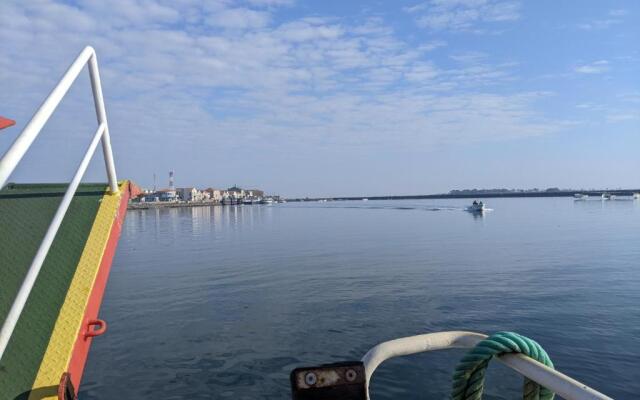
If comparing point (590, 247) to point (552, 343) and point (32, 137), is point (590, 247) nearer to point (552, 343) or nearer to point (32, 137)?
point (552, 343)

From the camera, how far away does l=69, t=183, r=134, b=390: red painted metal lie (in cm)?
343

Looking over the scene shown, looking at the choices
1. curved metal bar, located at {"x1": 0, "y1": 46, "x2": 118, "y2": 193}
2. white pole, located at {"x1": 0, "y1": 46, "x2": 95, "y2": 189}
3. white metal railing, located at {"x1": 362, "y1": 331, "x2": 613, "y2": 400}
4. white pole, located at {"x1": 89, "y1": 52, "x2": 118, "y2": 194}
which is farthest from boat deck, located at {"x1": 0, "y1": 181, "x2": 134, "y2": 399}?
white metal railing, located at {"x1": 362, "y1": 331, "x2": 613, "y2": 400}

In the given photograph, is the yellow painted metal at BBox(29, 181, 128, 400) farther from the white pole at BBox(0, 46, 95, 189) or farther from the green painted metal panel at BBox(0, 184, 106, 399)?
the white pole at BBox(0, 46, 95, 189)

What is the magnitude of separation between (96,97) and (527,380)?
441 cm

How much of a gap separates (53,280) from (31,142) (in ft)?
6.72

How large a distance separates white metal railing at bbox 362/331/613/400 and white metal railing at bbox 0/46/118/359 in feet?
5.97

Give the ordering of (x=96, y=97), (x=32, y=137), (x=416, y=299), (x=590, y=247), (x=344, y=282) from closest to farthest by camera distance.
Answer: (x=32, y=137)
(x=96, y=97)
(x=416, y=299)
(x=344, y=282)
(x=590, y=247)

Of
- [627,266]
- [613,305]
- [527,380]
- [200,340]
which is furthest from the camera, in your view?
[627,266]

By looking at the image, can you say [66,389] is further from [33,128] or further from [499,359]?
[499,359]

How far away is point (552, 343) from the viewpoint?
11305 mm

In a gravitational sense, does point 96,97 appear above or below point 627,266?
above

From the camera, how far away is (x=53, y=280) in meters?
4.01

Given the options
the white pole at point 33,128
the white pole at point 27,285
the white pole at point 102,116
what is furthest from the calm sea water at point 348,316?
the white pole at point 33,128

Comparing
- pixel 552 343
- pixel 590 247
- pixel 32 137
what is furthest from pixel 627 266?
pixel 32 137
